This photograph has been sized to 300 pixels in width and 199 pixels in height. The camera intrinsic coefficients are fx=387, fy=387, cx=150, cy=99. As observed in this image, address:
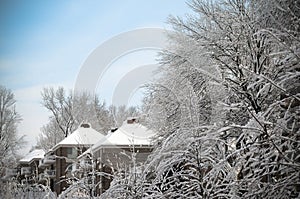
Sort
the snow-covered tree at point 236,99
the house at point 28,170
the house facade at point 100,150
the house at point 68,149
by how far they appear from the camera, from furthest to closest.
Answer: the house at point 68,149 → the house facade at point 100,150 → the house at point 28,170 → the snow-covered tree at point 236,99

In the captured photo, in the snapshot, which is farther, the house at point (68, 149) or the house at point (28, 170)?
the house at point (68, 149)

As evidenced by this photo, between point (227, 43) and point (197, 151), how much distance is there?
14.1 feet

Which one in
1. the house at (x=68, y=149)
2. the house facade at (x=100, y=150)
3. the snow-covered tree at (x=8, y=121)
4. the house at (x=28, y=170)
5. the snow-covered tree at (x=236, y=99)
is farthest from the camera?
the house at (x=68, y=149)

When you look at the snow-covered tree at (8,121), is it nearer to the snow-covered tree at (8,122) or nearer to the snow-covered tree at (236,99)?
the snow-covered tree at (8,122)

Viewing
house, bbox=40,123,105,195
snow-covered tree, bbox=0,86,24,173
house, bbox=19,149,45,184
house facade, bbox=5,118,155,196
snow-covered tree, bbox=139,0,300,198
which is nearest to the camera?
snow-covered tree, bbox=139,0,300,198

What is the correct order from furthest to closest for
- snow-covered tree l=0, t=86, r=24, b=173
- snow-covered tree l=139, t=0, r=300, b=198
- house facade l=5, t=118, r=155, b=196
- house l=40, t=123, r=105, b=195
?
1. house l=40, t=123, r=105, b=195
2. house facade l=5, t=118, r=155, b=196
3. snow-covered tree l=0, t=86, r=24, b=173
4. snow-covered tree l=139, t=0, r=300, b=198

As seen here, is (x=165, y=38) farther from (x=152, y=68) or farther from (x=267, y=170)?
(x=267, y=170)

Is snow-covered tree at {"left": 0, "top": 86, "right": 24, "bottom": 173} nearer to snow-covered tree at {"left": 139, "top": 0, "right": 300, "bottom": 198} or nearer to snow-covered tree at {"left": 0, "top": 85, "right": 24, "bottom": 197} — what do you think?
snow-covered tree at {"left": 0, "top": 85, "right": 24, "bottom": 197}

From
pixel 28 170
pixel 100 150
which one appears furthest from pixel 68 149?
pixel 100 150

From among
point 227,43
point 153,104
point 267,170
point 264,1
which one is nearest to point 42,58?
point 267,170

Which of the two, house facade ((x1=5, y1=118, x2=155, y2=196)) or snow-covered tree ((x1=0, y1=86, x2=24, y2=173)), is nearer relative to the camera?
snow-covered tree ((x1=0, y1=86, x2=24, y2=173))

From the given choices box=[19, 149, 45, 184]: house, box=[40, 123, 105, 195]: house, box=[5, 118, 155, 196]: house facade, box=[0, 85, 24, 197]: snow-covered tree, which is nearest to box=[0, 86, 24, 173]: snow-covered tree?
box=[0, 85, 24, 197]: snow-covered tree

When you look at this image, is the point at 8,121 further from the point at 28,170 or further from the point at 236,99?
the point at 28,170

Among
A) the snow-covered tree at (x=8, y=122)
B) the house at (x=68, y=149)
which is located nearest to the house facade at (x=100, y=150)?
the house at (x=68, y=149)
